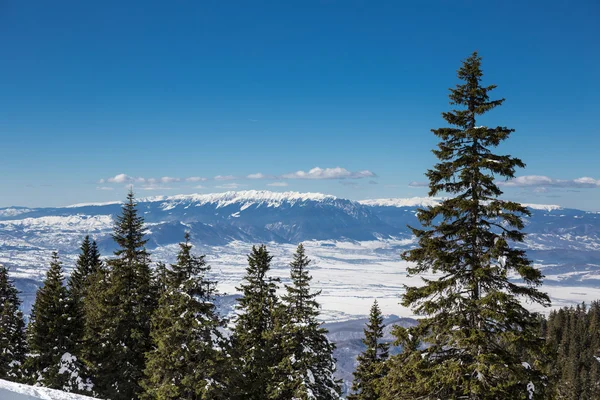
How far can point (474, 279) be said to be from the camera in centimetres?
1187

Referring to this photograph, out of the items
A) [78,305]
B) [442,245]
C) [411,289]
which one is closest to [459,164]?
[442,245]

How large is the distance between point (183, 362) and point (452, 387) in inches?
472

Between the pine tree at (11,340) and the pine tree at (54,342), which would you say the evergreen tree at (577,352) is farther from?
the pine tree at (11,340)

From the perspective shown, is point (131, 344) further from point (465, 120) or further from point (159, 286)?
point (465, 120)

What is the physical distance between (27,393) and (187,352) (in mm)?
8734

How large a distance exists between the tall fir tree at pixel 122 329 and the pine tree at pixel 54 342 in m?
1.08

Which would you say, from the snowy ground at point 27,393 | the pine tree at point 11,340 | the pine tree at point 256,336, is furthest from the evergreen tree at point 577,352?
the snowy ground at point 27,393

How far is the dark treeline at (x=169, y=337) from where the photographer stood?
18.3 m

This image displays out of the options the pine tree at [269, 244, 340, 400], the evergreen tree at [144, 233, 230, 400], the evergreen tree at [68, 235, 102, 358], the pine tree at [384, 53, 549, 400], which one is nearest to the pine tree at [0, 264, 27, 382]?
the evergreen tree at [68, 235, 102, 358]

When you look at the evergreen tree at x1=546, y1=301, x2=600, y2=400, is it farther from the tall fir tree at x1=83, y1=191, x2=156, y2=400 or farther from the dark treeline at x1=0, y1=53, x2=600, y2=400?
the tall fir tree at x1=83, y1=191, x2=156, y2=400

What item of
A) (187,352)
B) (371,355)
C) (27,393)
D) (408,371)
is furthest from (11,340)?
(408,371)

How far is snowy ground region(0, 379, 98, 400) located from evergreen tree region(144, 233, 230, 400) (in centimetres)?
779

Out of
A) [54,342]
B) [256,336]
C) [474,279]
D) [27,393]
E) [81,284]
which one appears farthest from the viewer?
[81,284]

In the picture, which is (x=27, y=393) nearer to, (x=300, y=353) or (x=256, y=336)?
(x=300, y=353)
